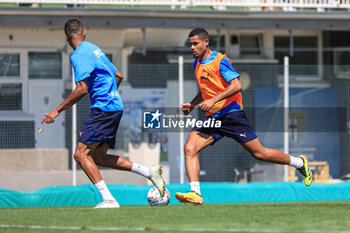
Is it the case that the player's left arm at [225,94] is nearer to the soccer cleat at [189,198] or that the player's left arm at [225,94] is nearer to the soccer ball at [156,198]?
the soccer cleat at [189,198]

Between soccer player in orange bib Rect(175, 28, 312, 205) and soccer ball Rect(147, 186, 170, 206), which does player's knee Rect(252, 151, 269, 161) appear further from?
soccer ball Rect(147, 186, 170, 206)

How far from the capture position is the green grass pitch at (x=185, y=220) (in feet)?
19.4

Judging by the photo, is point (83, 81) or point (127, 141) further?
point (127, 141)

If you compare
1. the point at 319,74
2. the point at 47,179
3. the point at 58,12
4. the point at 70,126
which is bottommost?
the point at 47,179

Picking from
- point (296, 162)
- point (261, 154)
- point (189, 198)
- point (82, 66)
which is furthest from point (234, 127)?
point (82, 66)

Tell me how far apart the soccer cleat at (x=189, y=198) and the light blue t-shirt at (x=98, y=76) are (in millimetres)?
1160

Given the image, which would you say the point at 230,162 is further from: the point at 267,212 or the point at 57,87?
the point at 267,212

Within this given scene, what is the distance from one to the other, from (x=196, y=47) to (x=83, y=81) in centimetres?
141

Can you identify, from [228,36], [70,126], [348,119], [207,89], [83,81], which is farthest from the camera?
[228,36]

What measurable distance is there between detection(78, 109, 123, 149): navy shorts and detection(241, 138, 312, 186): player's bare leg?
154cm

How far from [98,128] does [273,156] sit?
2.10 meters

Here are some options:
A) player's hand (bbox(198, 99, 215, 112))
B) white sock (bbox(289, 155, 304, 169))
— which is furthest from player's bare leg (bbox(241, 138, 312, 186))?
player's hand (bbox(198, 99, 215, 112))

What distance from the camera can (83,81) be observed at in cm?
791

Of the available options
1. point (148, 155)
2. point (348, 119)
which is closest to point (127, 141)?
point (148, 155)
